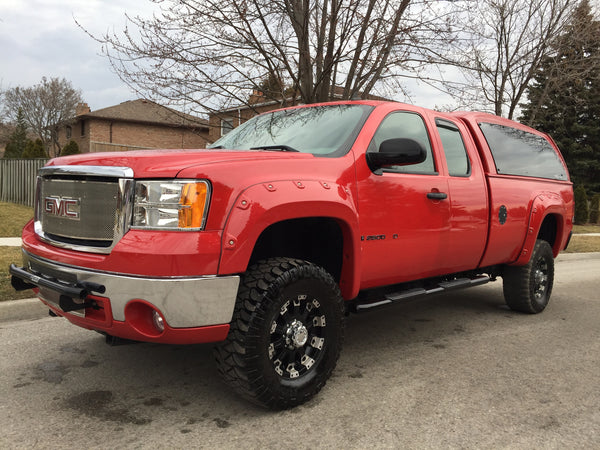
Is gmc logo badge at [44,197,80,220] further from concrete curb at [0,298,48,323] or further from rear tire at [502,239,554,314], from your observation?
rear tire at [502,239,554,314]

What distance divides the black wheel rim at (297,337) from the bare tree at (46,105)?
47.8 meters

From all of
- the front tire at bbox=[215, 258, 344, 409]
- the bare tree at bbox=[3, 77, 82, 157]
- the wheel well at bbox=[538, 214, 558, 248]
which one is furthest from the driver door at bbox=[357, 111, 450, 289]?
the bare tree at bbox=[3, 77, 82, 157]

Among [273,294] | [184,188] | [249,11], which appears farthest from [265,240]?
[249,11]

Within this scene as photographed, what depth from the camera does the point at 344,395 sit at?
10.6 ft

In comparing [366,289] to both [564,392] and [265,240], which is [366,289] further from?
[564,392]

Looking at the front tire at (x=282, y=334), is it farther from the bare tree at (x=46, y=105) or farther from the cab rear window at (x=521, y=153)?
the bare tree at (x=46, y=105)

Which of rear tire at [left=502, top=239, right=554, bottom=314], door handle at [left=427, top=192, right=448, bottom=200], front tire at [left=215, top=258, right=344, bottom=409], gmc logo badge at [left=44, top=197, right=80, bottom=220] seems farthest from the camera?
rear tire at [left=502, top=239, right=554, bottom=314]

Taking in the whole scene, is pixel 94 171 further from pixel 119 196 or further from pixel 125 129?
pixel 125 129

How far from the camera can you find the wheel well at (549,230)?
5.85 m

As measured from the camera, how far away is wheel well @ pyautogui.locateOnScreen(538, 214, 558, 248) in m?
5.85

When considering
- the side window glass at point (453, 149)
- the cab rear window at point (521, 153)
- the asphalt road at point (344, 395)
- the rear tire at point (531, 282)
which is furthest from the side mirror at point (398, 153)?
the rear tire at point (531, 282)

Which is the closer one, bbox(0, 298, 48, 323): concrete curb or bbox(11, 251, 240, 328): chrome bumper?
bbox(11, 251, 240, 328): chrome bumper

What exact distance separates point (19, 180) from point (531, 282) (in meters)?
15.0

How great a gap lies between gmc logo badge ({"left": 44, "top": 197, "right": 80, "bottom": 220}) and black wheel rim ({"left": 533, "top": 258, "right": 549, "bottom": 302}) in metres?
4.65
